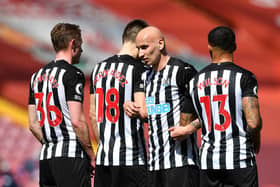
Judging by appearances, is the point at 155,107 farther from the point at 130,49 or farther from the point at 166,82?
the point at 130,49

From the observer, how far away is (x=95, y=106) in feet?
17.2

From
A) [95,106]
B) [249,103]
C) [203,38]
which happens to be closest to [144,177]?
[95,106]

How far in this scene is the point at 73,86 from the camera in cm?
493

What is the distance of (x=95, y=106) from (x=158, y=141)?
0.66 m

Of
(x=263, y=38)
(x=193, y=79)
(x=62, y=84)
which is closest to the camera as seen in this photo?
(x=193, y=79)

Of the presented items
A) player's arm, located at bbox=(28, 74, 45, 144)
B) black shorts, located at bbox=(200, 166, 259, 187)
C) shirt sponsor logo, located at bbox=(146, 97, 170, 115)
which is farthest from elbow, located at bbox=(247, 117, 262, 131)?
player's arm, located at bbox=(28, 74, 45, 144)

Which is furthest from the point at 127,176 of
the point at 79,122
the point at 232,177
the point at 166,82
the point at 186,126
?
the point at 232,177

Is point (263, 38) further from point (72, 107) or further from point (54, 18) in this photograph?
point (72, 107)

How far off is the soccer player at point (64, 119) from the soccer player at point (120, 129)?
163mm

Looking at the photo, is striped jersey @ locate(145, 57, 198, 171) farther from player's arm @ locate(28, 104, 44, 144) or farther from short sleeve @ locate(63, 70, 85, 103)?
player's arm @ locate(28, 104, 44, 144)

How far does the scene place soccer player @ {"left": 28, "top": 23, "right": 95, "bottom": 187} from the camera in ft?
16.1

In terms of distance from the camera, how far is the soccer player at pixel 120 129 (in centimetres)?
505

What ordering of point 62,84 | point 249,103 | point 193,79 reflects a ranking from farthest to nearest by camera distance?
1. point 62,84
2. point 193,79
3. point 249,103

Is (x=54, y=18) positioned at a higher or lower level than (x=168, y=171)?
higher
